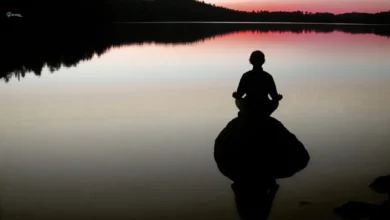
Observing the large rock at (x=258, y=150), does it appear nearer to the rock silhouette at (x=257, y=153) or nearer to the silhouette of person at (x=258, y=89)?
the rock silhouette at (x=257, y=153)

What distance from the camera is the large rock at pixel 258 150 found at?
30.0 feet

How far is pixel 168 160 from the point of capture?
10.5 metres

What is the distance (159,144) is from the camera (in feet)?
38.9

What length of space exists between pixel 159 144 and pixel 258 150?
330 cm

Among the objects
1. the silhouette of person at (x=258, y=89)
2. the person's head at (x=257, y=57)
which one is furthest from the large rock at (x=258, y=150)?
the person's head at (x=257, y=57)

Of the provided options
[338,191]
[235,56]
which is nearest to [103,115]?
[338,191]

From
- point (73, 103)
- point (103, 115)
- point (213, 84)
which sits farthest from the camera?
point (213, 84)

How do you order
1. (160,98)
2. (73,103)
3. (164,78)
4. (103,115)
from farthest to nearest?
(164,78), (160,98), (73,103), (103,115)

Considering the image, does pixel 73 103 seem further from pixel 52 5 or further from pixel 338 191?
pixel 52 5

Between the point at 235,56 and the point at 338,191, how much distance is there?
30.7 m

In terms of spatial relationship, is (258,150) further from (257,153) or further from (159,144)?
(159,144)

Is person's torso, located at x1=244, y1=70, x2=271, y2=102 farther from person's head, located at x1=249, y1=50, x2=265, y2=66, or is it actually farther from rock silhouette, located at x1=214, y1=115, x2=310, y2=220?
rock silhouette, located at x1=214, y1=115, x2=310, y2=220

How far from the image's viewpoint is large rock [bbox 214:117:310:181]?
916 centimetres

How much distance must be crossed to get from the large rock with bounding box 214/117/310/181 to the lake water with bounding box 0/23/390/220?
1.07 feet
